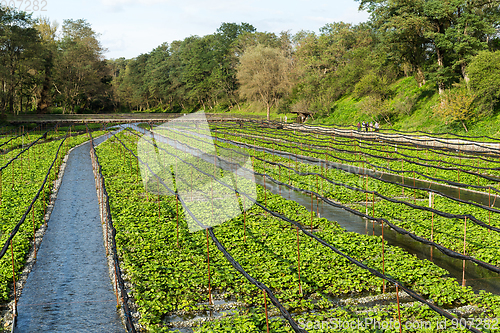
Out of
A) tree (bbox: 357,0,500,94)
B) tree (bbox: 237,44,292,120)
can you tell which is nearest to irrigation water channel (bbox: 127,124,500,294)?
tree (bbox: 357,0,500,94)

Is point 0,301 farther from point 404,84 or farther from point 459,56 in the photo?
point 404,84

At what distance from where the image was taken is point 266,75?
196 feet

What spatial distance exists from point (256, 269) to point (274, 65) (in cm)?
5367

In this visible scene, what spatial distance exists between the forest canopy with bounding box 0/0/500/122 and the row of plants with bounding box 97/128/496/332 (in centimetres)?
2668

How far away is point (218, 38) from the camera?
9025 cm

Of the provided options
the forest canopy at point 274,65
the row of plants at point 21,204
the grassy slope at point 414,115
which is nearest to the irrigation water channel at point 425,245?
the row of plants at point 21,204

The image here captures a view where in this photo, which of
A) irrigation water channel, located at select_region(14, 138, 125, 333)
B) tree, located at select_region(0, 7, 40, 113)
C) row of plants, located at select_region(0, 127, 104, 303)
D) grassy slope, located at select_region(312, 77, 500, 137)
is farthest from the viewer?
tree, located at select_region(0, 7, 40, 113)

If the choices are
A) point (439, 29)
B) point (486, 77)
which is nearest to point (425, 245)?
point (486, 77)

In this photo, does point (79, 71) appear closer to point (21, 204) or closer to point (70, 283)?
point (21, 204)

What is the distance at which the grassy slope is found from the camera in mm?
31531

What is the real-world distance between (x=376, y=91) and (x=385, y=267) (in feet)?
122

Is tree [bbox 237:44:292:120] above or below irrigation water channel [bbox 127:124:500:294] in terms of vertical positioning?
Answer: above

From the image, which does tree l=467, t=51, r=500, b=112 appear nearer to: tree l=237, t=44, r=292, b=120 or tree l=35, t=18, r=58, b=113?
tree l=237, t=44, r=292, b=120

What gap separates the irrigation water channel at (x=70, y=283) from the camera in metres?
8.01
